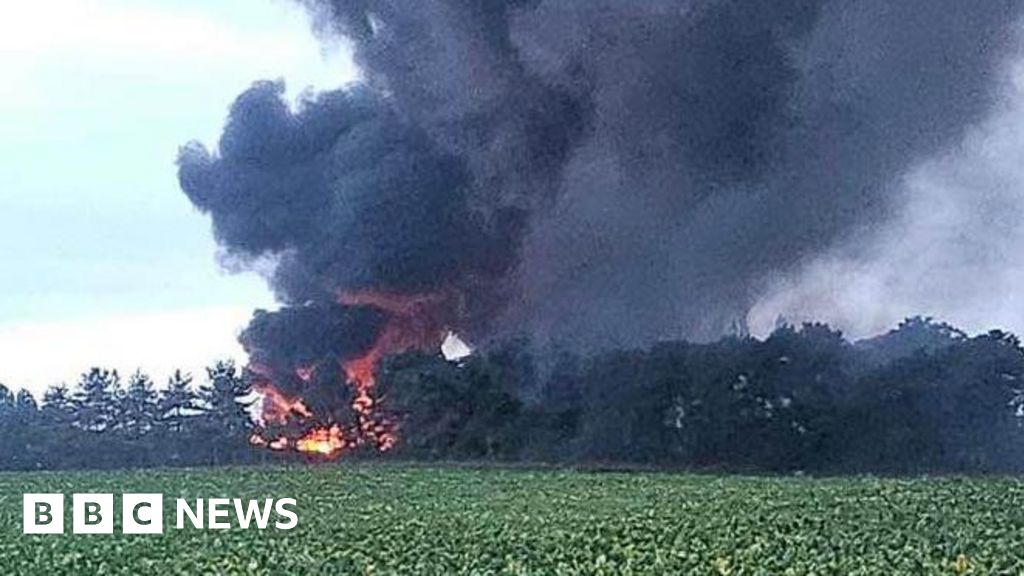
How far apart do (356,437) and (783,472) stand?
19412mm

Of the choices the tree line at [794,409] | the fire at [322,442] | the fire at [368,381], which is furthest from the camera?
the fire at [322,442]

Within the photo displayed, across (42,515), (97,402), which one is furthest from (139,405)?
(42,515)

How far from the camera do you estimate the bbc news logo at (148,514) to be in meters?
30.9

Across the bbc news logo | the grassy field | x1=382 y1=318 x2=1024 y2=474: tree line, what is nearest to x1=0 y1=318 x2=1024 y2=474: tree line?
x1=382 y1=318 x2=1024 y2=474: tree line

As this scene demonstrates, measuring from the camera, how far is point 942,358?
64125mm


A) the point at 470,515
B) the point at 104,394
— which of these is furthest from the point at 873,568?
the point at 104,394

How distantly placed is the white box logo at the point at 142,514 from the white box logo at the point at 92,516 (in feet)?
0.94

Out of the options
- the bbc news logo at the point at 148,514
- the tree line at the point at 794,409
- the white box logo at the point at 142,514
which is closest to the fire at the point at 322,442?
the tree line at the point at 794,409

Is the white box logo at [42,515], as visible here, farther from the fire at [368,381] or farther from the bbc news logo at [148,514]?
the fire at [368,381]

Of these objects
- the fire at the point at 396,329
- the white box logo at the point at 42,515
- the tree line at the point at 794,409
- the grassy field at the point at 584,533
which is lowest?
the grassy field at the point at 584,533

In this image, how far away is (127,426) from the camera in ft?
302

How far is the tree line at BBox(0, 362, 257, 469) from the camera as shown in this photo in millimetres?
71562

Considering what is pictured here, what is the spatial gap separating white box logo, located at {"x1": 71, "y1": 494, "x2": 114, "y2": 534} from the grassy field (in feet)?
2.09

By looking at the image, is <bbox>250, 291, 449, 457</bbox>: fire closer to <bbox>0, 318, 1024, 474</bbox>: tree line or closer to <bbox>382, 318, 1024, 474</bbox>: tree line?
<bbox>0, 318, 1024, 474</bbox>: tree line
